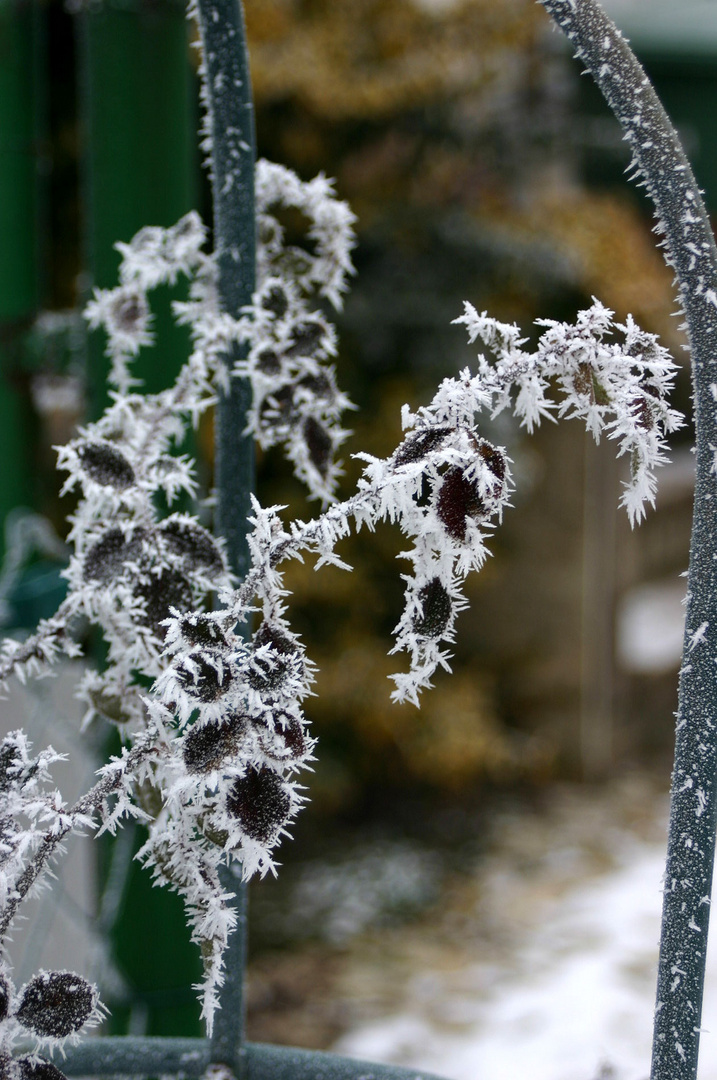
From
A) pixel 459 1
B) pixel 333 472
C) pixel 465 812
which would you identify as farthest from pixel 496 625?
pixel 333 472

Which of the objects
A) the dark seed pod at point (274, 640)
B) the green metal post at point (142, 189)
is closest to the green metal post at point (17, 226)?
the green metal post at point (142, 189)

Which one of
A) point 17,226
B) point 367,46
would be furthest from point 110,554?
point 367,46

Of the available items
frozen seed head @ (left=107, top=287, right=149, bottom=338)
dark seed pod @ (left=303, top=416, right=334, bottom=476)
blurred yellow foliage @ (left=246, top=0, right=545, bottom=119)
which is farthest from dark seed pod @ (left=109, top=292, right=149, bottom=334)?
blurred yellow foliage @ (left=246, top=0, right=545, bottom=119)

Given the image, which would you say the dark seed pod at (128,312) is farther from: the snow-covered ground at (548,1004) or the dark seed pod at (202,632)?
the snow-covered ground at (548,1004)

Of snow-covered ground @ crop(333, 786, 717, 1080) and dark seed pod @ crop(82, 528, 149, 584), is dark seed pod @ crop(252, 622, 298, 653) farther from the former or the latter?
snow-covered ground @ crop(333, 786, 717, 1080)

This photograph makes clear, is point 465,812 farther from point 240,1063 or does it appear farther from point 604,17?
point 604,17

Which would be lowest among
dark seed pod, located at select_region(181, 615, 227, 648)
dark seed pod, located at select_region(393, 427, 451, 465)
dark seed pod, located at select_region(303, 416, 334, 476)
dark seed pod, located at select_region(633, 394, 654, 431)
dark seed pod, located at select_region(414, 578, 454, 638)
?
dark seed pod, located at select_region(181, 615, 227, 648)
